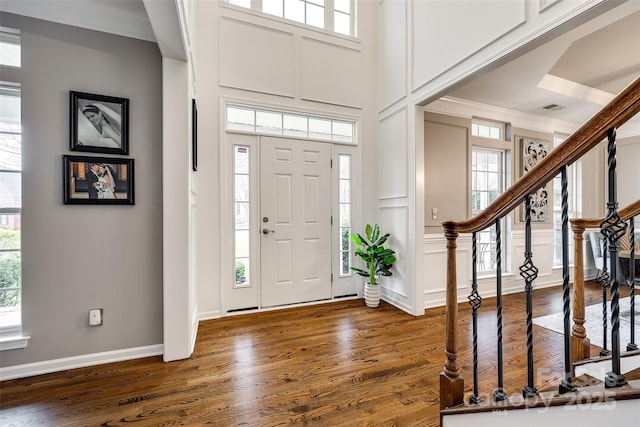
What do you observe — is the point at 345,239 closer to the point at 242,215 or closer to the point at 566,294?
the point at 242,215

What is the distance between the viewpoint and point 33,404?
176cm

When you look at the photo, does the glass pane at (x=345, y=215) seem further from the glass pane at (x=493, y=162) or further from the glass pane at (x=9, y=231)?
the glass pane at (x=9, y=231)

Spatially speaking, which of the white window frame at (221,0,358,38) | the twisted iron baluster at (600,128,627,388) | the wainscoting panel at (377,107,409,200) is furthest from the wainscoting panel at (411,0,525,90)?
the twisted iron baluster at (600,128,627,388)

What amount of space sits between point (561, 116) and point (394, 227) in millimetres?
3180

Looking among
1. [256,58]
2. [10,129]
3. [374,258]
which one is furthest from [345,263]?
[10,129]

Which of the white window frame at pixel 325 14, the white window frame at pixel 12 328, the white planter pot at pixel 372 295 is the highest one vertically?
the white window frame at pixel 325 14

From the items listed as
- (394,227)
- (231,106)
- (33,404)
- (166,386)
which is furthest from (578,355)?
(231,106)

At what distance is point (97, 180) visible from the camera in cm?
219

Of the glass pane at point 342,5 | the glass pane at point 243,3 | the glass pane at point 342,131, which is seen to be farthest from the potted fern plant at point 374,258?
Answer: the glass pane at point 243,3

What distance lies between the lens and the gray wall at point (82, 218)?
6.76 ft

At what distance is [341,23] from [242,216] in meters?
2.79

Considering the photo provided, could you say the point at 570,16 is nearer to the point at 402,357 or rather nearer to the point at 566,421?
the point at 566,421

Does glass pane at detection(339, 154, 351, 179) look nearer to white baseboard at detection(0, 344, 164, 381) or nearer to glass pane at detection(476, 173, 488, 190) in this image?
glass pane at detection(476, 173, 488, 190)

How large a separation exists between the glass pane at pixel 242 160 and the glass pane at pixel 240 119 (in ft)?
0.81
